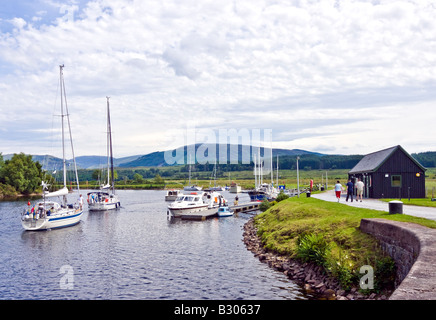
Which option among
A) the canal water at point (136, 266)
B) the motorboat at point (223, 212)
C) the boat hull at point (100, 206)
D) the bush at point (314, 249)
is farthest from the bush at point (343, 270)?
the boat hull at point (100, 206)

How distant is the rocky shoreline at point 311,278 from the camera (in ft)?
64.4

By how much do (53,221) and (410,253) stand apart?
4737cm

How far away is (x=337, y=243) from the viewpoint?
2458 cm

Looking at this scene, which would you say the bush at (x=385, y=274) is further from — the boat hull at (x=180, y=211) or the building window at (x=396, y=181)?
the boat hull at (x=180, y=211)

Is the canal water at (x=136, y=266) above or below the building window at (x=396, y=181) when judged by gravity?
below

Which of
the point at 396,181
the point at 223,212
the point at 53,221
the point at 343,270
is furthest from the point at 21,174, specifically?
the point at 343,270

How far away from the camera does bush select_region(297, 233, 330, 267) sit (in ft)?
78.9

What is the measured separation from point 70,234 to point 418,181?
43.0m

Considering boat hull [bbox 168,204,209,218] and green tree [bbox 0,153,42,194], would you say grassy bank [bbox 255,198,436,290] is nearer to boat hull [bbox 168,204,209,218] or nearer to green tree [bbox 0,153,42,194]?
boat hull [bbox 168,204,209,218]

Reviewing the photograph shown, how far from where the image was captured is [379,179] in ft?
155

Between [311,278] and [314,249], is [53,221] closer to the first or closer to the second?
[314,249]

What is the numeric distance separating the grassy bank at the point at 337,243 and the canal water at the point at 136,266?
2.36 m
